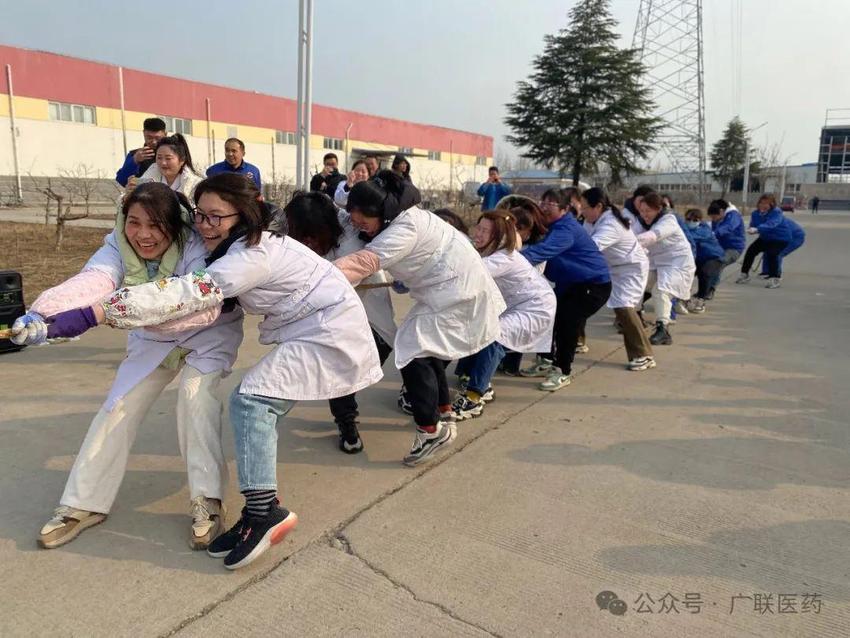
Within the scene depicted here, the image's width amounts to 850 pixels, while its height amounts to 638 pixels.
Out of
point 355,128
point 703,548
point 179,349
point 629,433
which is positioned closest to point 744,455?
point 629,433

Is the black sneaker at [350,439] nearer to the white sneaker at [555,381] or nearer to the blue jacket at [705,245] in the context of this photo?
the white sneaker at [555,381]

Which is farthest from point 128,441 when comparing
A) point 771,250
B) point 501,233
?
point 771,250

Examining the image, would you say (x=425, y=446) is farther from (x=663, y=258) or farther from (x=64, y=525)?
(x=663, y=258)

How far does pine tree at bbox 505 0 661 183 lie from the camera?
28609 mm

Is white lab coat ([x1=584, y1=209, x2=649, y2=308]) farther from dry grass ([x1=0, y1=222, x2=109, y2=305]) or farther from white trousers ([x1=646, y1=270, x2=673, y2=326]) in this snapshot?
dry grass ([x1=0, y1=222, x2=109, y2=305])

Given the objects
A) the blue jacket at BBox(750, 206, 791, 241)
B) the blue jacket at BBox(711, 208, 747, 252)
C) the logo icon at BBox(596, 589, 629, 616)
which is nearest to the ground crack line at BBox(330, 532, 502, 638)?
the logo icon at BBox(596, 589, 629, 616)

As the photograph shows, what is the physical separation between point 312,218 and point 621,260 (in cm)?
322

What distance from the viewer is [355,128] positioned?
1598 inches

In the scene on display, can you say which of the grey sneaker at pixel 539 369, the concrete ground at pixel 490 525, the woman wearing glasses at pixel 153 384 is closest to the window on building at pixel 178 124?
the concrete ground at pixel 490 525

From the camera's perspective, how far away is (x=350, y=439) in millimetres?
3604

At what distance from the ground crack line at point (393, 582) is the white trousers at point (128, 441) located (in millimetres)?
527

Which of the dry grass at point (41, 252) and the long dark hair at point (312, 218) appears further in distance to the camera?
the dry grass at point (41, 252)

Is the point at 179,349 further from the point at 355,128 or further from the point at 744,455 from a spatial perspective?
the point at 355,128

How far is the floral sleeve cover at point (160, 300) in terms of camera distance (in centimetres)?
223
